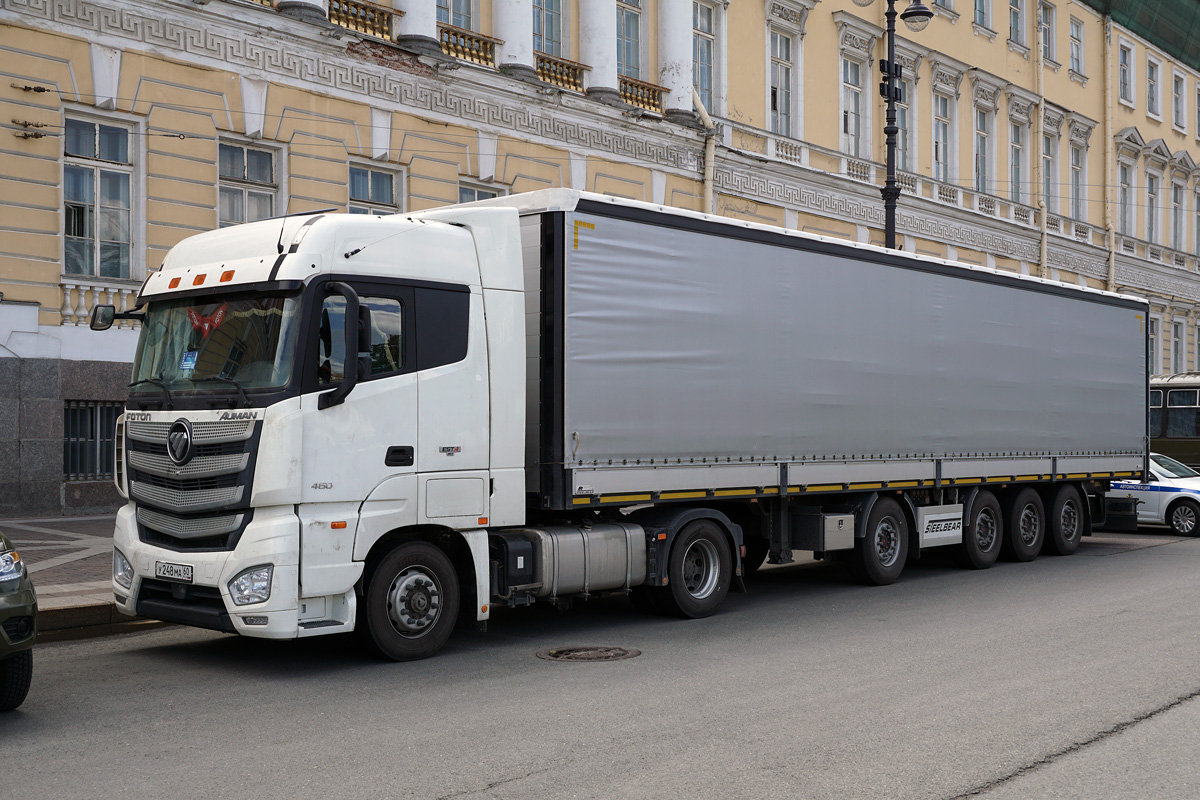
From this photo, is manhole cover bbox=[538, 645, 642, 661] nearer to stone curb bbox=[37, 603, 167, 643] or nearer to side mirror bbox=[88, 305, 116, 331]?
stone curb bbox=[37, 603, 167, 643]

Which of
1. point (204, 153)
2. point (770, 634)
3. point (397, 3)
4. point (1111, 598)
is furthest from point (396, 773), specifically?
point (397, 3)

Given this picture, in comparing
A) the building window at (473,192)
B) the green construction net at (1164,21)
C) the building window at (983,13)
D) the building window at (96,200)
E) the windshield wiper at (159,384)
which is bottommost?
the windshield wiper at (159,384)

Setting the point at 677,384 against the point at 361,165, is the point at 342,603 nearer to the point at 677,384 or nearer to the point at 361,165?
the point at 677,384

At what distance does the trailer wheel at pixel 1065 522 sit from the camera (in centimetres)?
1684

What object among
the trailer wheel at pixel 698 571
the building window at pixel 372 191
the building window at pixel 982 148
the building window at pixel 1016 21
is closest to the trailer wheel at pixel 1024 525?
the trailer wheel at pixel 698 571

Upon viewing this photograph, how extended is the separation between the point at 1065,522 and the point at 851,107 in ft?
54.2

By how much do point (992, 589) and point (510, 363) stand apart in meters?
6.70

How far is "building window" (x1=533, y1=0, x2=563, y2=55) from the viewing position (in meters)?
22.9

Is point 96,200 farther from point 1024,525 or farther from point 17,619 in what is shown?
point 1024,525

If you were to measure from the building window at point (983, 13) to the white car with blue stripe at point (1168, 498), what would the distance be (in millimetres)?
19309

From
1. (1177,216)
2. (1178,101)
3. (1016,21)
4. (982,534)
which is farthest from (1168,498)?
(1178,101)

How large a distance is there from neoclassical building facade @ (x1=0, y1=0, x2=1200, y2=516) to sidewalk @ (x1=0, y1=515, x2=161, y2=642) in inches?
41.1

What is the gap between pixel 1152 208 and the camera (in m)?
45.6

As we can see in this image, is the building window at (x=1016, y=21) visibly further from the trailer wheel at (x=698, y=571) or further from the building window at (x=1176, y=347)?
the trailer wheel at (x=698, y=571)
